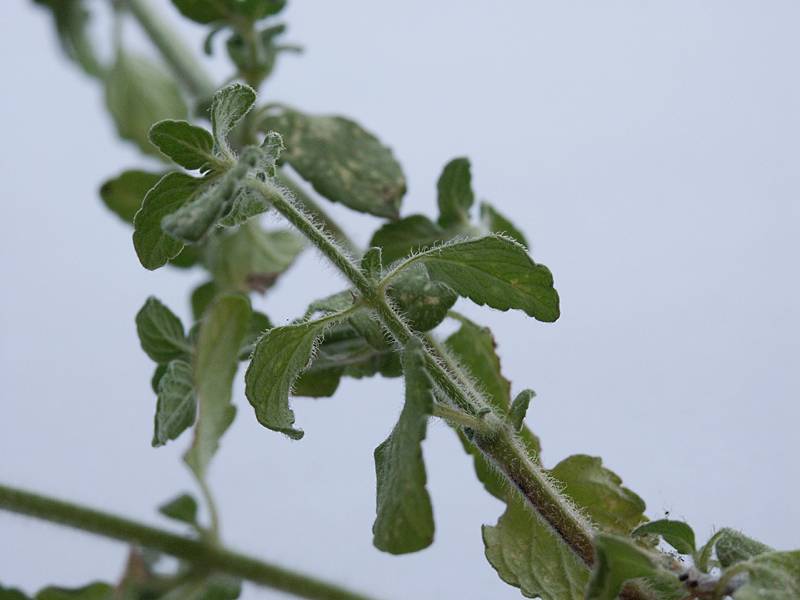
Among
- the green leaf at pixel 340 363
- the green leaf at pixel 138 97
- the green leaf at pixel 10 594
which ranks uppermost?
the green leaf at pixel 138 97

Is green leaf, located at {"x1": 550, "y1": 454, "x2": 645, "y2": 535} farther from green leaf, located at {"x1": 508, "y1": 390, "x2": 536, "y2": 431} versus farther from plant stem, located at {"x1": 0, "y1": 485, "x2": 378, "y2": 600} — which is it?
plant stem, located at {"x1": 0, "y1": 485, "x2": 378, "y2": 600}

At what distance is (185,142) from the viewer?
53cm

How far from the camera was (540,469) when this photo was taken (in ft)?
1.85

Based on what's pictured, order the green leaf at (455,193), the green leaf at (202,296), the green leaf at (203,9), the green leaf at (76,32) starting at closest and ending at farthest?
the green leaf at (455,193)
the green leaf at (203,9)
the green leaf at (202,296)
the green leaf at (76,32)

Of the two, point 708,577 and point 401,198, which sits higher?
point 401,198

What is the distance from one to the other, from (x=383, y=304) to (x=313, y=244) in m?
0.05

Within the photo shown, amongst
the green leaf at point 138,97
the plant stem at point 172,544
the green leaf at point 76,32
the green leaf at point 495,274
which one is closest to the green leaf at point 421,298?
the green leaf at point 495,274

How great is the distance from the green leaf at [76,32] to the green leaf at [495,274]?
37.6 inches

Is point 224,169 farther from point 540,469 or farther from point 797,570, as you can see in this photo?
point 797,570

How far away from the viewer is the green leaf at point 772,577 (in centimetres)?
47

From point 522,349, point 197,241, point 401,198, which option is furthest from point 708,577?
point 522,349

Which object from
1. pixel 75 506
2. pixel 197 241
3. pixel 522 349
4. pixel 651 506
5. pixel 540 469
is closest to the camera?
pixel 197 241

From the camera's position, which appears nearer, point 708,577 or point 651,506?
point 708,577

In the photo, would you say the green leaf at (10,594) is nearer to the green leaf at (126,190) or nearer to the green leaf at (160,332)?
the green leaf at (160,332)
